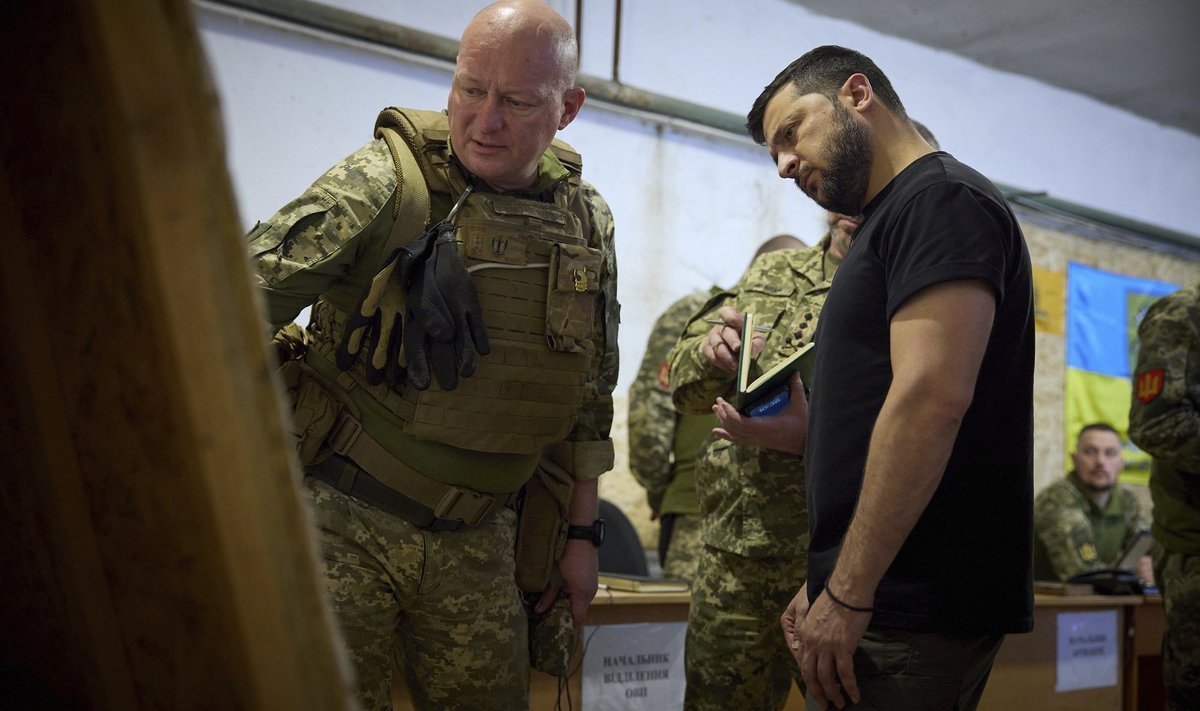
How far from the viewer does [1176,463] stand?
8.55ft

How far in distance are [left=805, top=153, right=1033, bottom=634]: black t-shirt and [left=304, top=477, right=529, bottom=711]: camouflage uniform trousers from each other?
0.53 m

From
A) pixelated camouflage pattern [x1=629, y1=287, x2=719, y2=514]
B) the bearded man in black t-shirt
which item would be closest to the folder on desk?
pixelated camouflage pattern [x1=629, y1=287, x2=719, y2=514]

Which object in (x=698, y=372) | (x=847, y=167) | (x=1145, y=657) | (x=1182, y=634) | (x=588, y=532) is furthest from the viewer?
(x=1145, y=657)

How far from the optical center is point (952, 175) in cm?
130

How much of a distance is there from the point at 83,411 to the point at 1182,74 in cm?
677

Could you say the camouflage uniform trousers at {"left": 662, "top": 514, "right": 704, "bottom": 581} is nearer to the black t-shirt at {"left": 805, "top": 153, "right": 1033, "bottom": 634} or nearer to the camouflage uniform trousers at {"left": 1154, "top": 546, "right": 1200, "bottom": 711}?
the camouflage uniform trousers at {"left": 1154, "top": 546, "right": 1200, "bottom": 711}

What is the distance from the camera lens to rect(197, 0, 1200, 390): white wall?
12.4 feet

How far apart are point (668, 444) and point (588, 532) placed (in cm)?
180

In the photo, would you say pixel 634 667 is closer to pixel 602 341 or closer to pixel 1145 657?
pixel 602 341

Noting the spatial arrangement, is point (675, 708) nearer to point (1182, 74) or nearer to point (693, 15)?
point (693, 15)

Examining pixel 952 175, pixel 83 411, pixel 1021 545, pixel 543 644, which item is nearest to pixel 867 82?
pixel 952 175

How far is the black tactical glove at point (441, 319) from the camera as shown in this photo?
59.2 inches

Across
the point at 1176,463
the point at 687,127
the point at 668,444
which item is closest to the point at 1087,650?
the point at 1176,463

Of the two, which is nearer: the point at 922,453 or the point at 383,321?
the point at 922,453
